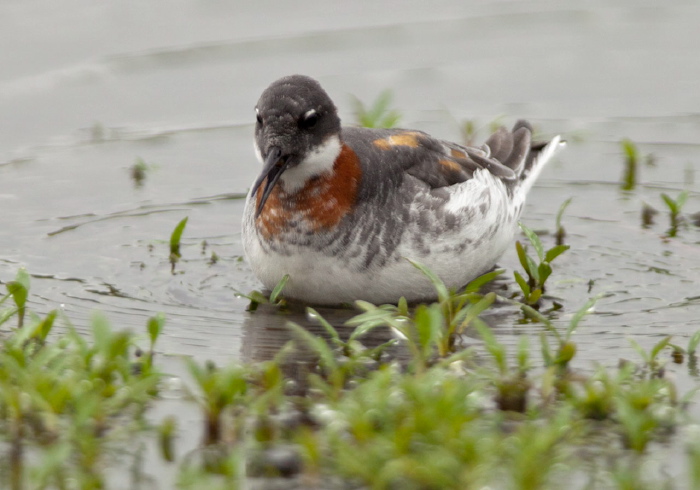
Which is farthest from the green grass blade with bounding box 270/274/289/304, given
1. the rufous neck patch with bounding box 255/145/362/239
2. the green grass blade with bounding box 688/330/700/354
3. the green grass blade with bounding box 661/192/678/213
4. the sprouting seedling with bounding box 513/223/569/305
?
the green grass blade with bounding box 661/192/678/213

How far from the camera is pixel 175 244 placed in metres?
7.62

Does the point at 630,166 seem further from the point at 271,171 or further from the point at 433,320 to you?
the point at 433,320

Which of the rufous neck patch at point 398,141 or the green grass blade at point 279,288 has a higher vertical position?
the rufous neck patch at point 398,141

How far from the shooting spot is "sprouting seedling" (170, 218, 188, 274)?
24.4ft

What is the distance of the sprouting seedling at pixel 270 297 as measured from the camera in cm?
658

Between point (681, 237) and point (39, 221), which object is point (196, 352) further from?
point (681, 237)

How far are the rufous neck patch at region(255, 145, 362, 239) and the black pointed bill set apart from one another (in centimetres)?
18

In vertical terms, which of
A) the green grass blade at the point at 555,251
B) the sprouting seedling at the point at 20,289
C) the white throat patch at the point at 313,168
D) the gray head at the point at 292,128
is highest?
the gray head at the point at 292,128

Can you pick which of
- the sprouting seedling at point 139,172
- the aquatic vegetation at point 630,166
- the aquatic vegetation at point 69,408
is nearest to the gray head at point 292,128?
the aquatic vegetation at point 69,408

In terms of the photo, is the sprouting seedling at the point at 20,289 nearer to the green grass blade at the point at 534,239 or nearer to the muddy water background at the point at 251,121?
the muddy water background at the point at 251,121

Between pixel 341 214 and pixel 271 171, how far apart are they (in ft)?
1.59

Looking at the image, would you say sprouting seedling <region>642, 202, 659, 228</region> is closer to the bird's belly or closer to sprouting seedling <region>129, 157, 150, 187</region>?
the bird's belly

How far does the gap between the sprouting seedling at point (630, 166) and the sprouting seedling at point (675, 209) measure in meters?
0.59

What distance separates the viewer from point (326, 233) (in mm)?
6637
